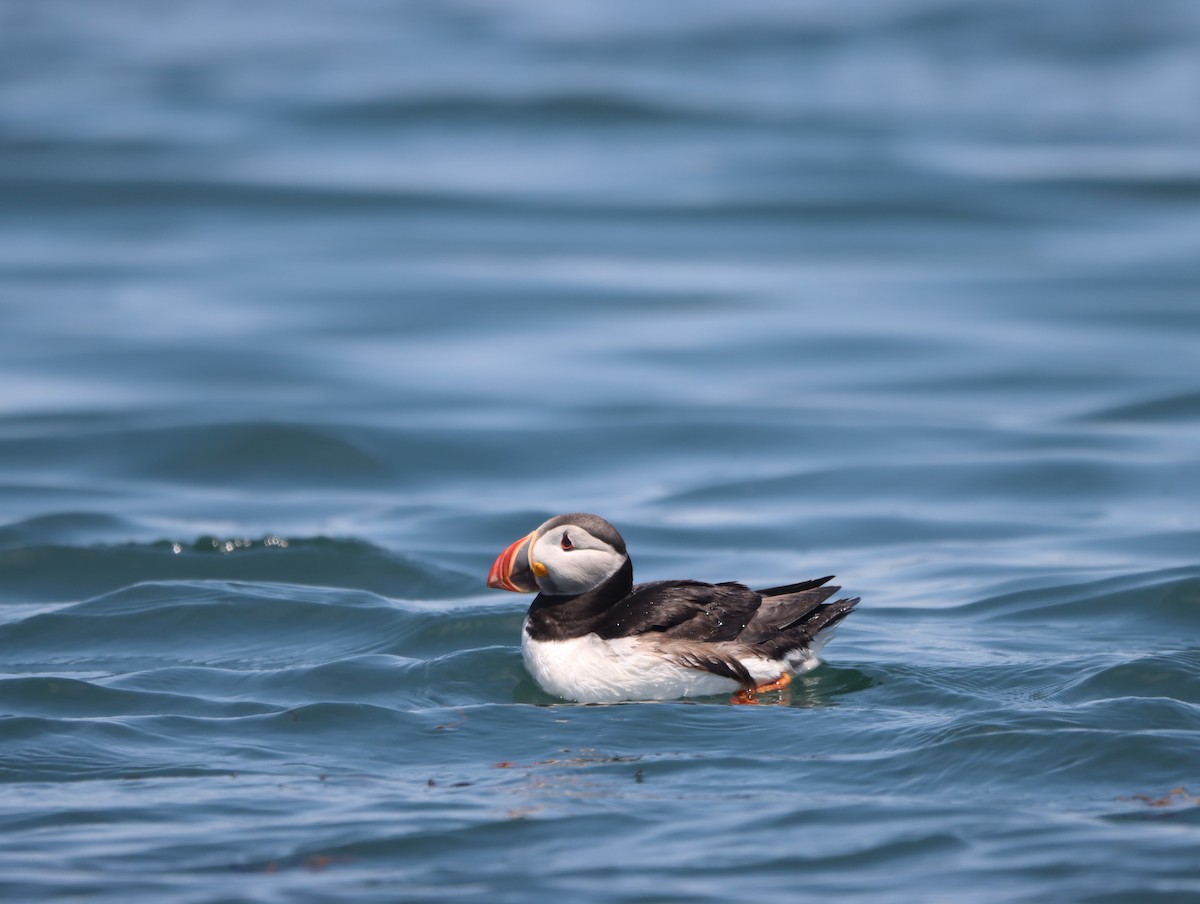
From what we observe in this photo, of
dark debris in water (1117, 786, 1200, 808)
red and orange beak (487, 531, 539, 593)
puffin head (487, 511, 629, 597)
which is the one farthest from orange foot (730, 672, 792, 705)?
dark debris in water (1117, 786, 1200, 808)

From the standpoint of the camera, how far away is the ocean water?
6703mm

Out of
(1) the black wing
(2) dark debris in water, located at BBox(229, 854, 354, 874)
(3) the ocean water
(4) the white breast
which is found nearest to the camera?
(2) dark debris in water, located at BBox(229, 854, 354, 874)

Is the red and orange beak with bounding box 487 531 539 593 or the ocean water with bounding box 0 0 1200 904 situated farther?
the red and orange beak with bounding box 487 531 539 593

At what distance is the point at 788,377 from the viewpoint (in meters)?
18.1

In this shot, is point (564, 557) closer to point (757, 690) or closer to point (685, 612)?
point (685, 612)

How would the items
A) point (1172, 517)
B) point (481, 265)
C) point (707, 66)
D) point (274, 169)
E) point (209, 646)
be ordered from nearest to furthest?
1. point (209, 646)
2. point (1172, 517)
3. point (481, 265)
4. point (274, 169)
5. point (707, 66)

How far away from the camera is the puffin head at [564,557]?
28.4 ft

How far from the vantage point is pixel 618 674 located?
8477mm

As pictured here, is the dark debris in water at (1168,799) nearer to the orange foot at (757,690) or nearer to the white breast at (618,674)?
the orange foot at (757,690)

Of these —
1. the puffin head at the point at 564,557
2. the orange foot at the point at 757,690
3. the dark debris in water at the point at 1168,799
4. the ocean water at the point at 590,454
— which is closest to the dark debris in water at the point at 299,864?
the ocean water at the point at 590,454

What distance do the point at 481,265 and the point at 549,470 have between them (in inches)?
Result: 333

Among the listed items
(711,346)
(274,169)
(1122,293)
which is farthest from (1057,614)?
(274,169)

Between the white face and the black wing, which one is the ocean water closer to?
the black wing

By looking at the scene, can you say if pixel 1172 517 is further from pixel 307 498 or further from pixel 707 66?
pixel 707 66
